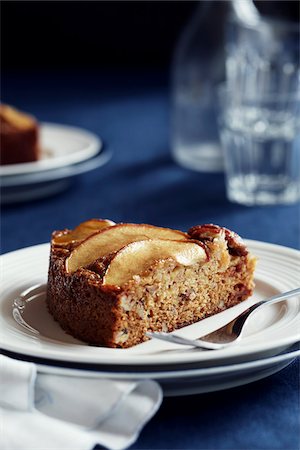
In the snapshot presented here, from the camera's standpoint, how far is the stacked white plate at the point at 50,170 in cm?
223

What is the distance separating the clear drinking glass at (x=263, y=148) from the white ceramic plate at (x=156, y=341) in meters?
0.74

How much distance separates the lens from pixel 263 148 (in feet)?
7.65

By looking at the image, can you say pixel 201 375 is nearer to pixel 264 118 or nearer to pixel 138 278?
pixel 138 278

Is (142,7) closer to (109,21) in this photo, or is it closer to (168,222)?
(109,21)

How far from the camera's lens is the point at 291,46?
7.76 feet

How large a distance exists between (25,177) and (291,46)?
0.78 metres

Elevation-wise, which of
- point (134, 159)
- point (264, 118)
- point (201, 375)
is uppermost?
point (201, 375)

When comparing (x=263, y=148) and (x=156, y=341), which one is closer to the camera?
(x=156, y=341)

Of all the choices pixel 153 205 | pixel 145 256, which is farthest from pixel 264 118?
pixel 145 256

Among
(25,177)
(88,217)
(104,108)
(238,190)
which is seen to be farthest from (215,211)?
(104,108)

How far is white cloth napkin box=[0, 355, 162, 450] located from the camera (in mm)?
1062

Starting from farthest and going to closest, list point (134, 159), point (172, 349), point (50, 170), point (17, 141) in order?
point (134, 159) → point (17, 141) → point (50, 170) → point (172, 349)

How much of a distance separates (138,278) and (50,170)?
42.1 inches

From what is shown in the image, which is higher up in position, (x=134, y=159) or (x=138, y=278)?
(x=138, y=278)
